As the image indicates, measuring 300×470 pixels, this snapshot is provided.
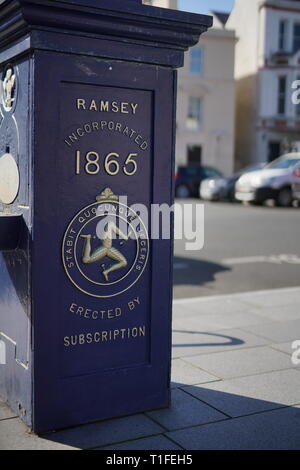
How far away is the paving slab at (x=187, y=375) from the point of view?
3912 mm

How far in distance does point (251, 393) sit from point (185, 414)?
0.56 m

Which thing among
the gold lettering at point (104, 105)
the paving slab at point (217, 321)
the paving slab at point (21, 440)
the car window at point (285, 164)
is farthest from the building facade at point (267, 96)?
the paving slab at point (21, 440)

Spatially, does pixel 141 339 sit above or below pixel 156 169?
below

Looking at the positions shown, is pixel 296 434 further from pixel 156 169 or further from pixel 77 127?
pixel 77 127

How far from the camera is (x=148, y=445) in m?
2.96

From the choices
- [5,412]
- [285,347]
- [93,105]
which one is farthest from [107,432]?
[285,347]

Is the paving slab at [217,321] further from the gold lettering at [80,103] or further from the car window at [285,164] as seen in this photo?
the car window at [285,164]

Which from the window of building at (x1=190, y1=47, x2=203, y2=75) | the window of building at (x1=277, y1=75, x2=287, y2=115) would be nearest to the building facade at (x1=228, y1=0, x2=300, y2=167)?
the window of building at (x1=277, y1=75, x2=287, y2=115)

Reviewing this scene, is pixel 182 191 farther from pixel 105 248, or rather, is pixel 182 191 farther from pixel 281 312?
pixel 105 248

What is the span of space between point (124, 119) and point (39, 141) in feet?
A: 1.68

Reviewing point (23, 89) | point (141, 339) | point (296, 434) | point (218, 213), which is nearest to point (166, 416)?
point (141, 339)

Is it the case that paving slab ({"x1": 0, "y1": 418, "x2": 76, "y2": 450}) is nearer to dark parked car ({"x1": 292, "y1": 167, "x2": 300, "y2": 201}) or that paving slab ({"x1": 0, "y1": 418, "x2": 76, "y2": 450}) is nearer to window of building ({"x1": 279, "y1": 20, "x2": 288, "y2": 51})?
dark parked car ({"x1": 292, "y1": 167, "x2": 300, "y2": 201})
